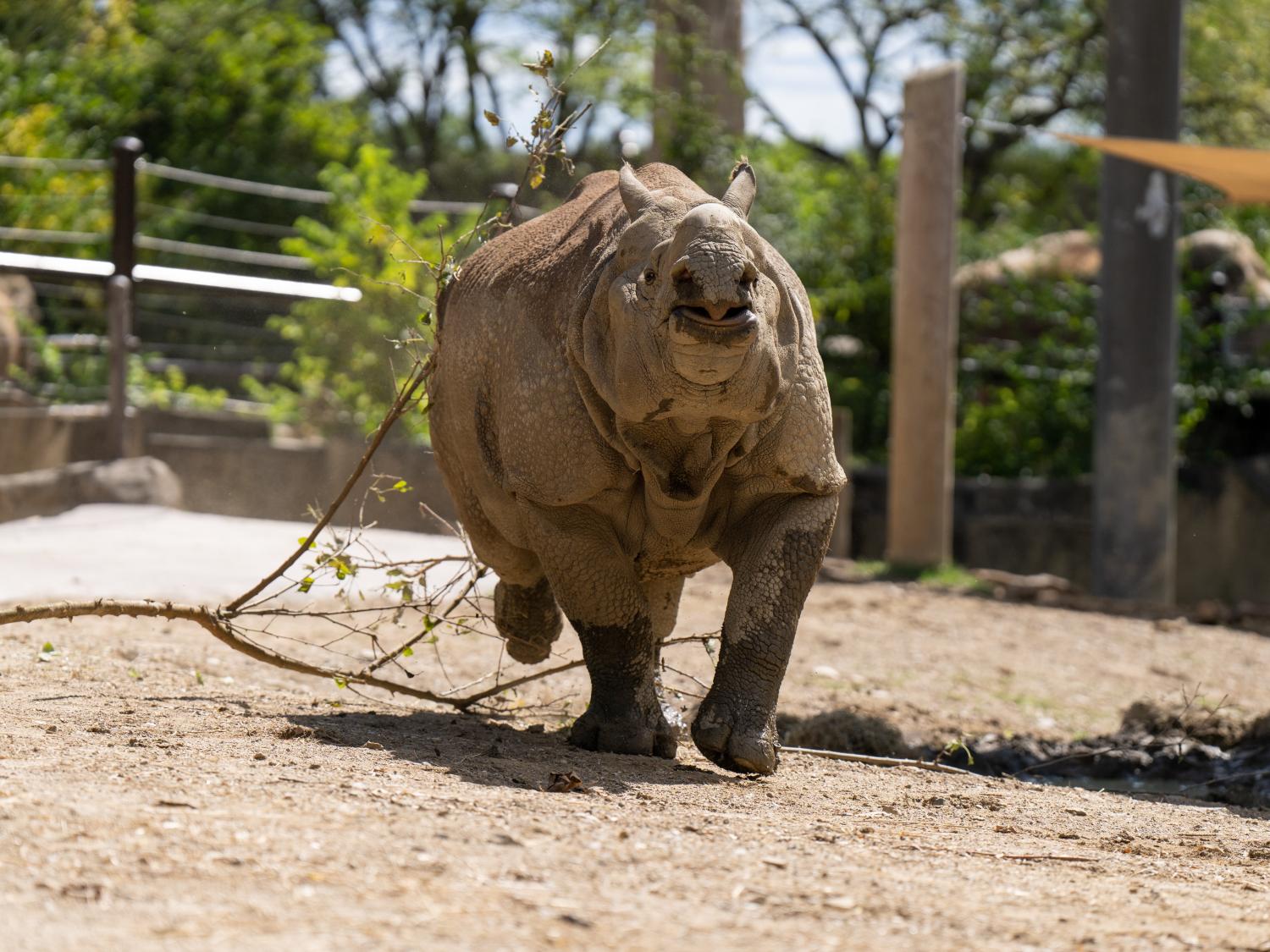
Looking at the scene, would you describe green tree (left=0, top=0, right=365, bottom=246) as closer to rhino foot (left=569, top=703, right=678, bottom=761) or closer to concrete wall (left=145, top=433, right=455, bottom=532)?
concrete wall (left=145, top=433, right=455, bottom=532)

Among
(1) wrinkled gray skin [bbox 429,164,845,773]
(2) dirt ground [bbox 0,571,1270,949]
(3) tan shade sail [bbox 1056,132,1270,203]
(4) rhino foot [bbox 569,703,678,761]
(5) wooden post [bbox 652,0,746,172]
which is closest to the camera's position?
(2) dirt ground [bbox 0,571,1270,949]

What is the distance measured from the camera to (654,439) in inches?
171

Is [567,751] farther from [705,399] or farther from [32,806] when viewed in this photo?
[32,806]

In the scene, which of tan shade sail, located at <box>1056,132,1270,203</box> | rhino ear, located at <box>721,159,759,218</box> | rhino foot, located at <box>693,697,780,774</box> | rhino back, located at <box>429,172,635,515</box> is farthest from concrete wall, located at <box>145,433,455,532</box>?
rhino foot, located at <box>693,697,780,774</box>

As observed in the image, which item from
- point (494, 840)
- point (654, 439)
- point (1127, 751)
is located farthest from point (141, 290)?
point (494, 840)

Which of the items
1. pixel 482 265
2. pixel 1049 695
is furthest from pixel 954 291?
pixel 482 265

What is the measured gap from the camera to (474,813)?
3.40m

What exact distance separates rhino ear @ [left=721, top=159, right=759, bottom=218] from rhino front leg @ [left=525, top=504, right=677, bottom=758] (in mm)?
901

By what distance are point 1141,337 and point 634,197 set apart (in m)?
6.98

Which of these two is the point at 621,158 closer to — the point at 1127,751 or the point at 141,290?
the point at 1127,751

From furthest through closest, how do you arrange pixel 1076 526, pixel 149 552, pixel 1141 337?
pixel 1076 526
pixel 1141 337
pixel 149 552

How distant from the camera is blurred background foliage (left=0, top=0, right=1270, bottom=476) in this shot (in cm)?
1227

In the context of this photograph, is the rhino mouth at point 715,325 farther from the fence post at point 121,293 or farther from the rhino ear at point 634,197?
the fence post at point 121,293

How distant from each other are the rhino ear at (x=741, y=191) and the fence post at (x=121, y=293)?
22.8 ft
